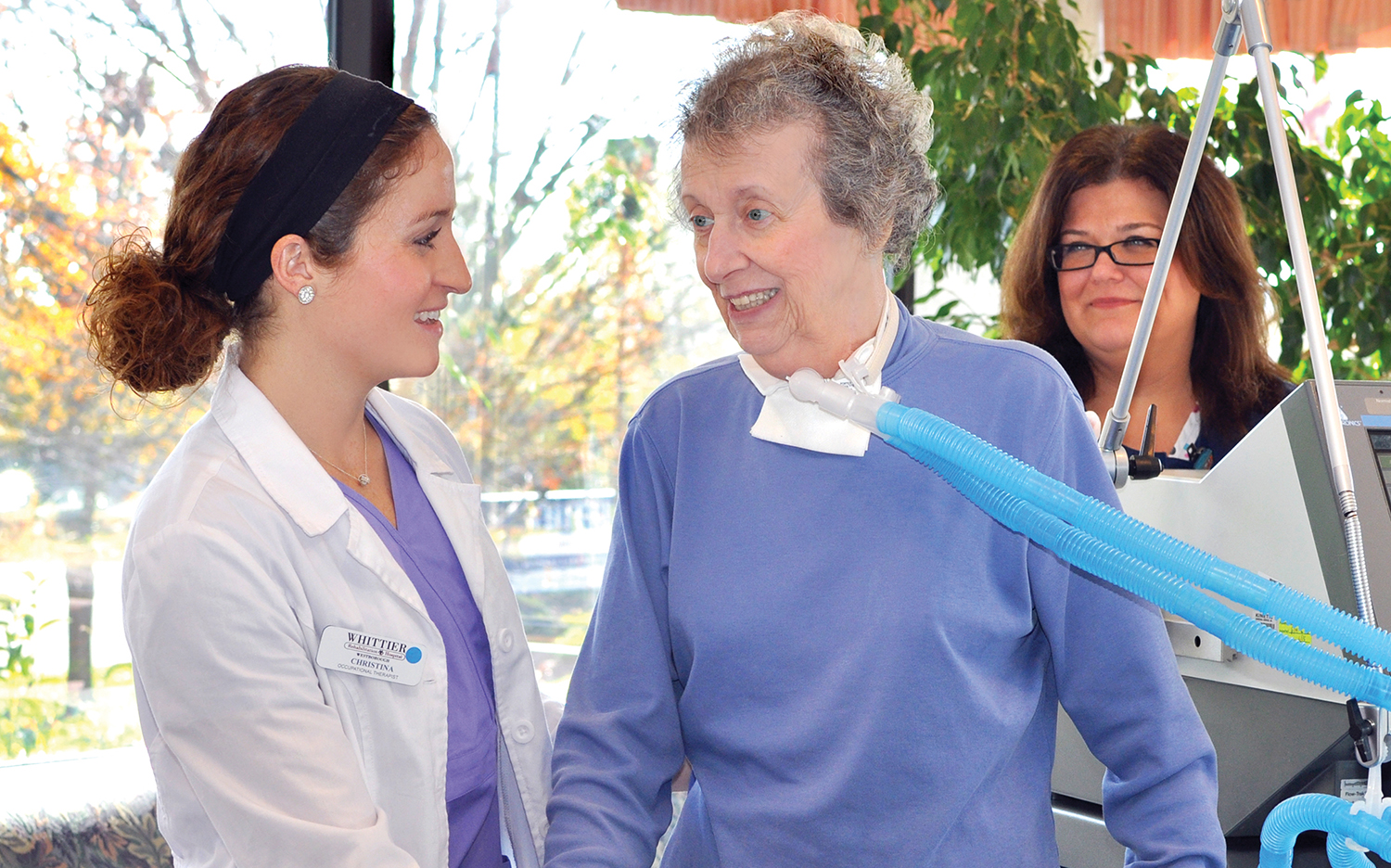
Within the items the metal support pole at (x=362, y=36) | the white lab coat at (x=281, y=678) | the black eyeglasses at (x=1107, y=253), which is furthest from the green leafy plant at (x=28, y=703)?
the black eyeglasses at (x=1107, y=253)

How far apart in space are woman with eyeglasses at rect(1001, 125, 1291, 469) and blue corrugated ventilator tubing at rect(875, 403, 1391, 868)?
889 millimetres

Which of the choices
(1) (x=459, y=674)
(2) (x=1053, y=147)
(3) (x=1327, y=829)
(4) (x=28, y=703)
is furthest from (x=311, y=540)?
(2) (x=1053, y=147)

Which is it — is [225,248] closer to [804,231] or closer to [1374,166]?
[804,231]

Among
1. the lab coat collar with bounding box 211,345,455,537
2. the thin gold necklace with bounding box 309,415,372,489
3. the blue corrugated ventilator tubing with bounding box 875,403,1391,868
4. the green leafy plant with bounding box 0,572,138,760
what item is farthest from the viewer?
the green leafy plant with bounding box 0,572,138,760

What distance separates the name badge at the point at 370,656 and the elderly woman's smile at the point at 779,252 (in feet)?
1.45

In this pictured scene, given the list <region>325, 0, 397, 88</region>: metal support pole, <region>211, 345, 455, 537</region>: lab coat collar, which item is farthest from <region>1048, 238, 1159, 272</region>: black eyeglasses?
<region>325, 0, 397, 88</region>: metal support pole

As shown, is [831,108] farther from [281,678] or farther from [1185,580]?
[281,678]

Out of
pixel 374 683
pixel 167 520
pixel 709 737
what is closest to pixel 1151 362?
pixel 709 737

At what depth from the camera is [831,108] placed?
1.07 metres

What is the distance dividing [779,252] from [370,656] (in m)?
0.54

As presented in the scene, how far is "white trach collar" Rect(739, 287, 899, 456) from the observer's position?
3.51ft

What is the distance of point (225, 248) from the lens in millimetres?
1143

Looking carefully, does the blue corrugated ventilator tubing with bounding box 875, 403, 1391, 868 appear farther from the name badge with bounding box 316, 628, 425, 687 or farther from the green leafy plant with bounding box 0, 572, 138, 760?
the green leafy plant with bounding box 0, 572, 138, 760

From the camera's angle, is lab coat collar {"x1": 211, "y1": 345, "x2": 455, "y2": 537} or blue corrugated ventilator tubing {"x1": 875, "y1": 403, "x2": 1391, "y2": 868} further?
lab coat collar {"x1": 211, "y1": 345, "x2": 455, "y2": 537}
